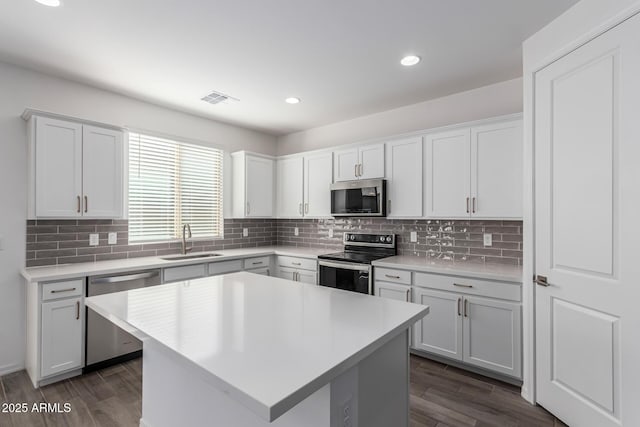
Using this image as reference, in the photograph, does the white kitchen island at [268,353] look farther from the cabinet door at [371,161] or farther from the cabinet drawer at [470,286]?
the cabinet door at [371,161]

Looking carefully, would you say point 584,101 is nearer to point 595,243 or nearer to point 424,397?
point 595,243

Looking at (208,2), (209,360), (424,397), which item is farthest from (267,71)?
(424,397)

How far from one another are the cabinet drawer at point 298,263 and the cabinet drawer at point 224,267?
575 millimetres

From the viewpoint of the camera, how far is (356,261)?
339 cm

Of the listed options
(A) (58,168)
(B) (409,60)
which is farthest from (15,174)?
(B) (409,60)

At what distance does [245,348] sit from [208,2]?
201 cm

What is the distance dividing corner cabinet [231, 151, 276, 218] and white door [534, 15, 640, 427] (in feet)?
10.9

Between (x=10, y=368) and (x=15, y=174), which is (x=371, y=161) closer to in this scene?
(x=15, y=174)

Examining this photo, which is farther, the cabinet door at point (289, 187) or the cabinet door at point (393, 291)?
the cabinet door at point (289, 187)

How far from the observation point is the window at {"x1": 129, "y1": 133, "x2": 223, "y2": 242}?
11.7ft

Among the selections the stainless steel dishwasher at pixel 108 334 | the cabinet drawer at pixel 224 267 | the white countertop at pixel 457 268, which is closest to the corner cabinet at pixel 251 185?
the cabinet drawer at pixel 224 267

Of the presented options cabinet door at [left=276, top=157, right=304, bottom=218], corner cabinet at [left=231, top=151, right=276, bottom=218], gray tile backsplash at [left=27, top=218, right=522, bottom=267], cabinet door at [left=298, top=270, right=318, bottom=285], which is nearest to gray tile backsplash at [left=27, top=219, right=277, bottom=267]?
gray tile backsplash at [left=27, top=218, right=522, bottom=267]

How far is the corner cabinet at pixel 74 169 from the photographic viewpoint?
8.65 ft

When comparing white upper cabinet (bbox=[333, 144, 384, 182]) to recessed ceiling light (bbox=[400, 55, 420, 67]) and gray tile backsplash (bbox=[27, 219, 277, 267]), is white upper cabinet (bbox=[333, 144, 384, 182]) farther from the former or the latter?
gray tile backsplash (bbox=[27, 219, 277, 267])
